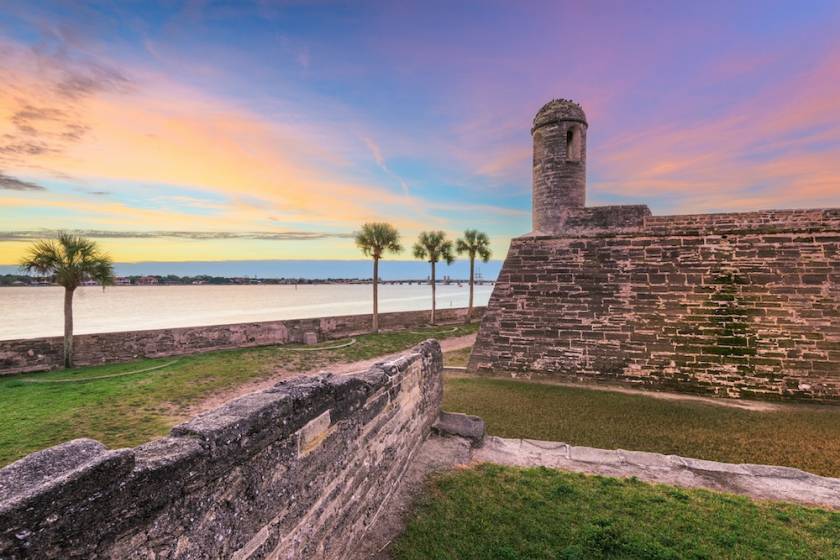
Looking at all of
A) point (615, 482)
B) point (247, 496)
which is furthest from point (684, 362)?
point (247, 496)

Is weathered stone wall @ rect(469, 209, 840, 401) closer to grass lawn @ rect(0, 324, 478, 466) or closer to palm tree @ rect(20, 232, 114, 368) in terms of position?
grass lawn @ rect(0, 324, 478, 466)

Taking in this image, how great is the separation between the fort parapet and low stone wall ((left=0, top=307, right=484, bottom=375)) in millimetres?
9906

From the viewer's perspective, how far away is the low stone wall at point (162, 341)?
39.4ft

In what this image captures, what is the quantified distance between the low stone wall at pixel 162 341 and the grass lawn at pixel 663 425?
418 inches

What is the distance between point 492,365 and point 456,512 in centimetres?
724

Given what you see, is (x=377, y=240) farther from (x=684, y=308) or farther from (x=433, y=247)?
(x=684, y=308)

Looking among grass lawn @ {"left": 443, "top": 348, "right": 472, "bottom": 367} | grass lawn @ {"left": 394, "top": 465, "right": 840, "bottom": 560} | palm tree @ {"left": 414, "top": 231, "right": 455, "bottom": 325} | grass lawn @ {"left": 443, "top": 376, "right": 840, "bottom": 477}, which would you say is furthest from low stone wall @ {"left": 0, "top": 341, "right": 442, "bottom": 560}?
palm tree @ {"left": 414, "top": 231, "right": 455, "bottom": 325}

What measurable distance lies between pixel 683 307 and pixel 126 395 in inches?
576

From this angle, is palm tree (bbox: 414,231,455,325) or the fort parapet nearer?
the fort parapet

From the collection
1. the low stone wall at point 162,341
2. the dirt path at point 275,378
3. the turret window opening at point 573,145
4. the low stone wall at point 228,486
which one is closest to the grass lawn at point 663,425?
the dirt path at point 275,378

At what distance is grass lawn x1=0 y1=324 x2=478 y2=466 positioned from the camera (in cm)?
701

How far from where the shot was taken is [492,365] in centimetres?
1138

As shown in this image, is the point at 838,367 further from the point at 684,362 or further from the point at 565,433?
the point at 565,433

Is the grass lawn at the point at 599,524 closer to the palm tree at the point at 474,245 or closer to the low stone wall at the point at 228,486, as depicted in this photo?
the low stone wall at the point at 228,486
